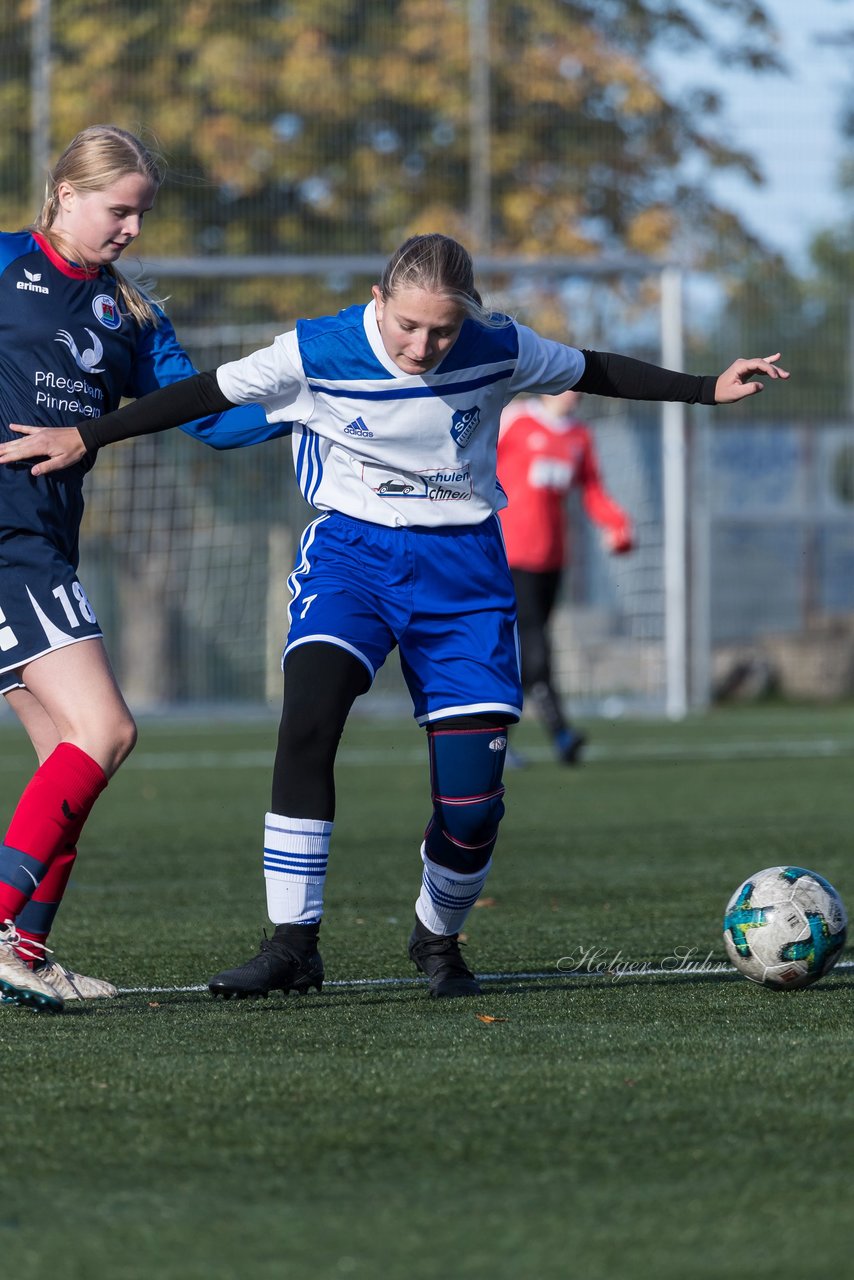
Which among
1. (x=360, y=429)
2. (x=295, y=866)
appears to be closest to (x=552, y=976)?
(x=295, y=866)

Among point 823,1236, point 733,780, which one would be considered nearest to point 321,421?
point 823,1236

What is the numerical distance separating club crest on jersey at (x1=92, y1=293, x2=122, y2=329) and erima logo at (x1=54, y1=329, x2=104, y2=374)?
0.16 feet

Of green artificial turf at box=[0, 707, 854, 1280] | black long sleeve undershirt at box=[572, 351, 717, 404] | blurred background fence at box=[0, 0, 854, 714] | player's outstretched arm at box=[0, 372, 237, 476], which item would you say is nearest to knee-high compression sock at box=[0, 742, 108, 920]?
green artificial turf at box=[0, 707, 854, 1280]

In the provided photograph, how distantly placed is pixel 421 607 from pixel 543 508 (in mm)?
7563

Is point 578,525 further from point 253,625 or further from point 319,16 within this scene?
point 319,16

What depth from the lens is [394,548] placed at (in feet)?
14.6

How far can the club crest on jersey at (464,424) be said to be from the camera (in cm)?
448

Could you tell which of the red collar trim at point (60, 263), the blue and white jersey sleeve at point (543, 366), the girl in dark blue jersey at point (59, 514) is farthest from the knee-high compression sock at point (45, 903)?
the blue and white jersey sleeve at point (543, 366)

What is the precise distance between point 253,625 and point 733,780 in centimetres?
804

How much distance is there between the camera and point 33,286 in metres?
4.44

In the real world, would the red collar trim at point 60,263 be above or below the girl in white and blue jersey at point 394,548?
above

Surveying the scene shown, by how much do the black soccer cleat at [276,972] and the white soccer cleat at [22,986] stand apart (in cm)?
35

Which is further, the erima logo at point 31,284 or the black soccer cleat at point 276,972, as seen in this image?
the erima logo at point 31,284

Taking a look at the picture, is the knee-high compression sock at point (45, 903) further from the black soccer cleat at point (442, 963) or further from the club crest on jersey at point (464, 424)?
the club crest on jersey at point (464, 424)
